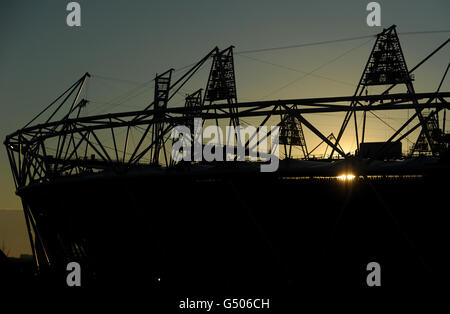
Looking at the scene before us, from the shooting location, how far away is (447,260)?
63.4 ft

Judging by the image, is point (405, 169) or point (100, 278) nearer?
point (405, 169)

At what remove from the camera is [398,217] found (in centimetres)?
1962

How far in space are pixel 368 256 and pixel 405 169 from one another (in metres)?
3.97

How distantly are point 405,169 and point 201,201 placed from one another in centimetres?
904

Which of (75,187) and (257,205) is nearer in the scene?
(257,205)

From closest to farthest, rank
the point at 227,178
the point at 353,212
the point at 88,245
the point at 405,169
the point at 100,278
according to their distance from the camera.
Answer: the point at 405,169
the point at 353,212
the point at 227,178
the point at 100,278
the point at 88,245

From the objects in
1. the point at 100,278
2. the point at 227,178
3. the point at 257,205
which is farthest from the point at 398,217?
the point at 100,278

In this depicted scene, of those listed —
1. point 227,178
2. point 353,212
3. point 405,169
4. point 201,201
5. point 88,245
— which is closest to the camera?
point 405,169
